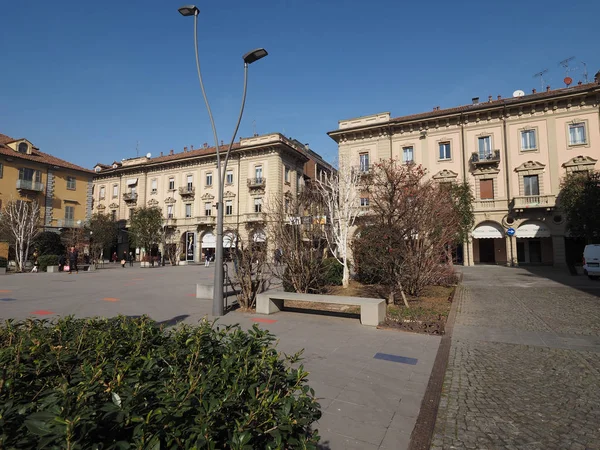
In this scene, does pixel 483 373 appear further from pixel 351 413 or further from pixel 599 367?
pixel 351 413

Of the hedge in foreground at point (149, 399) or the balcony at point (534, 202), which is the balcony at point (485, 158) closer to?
the balcony at point (534, 202)

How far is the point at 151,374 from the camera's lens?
6.93 ft

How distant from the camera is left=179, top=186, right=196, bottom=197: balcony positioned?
44419mm

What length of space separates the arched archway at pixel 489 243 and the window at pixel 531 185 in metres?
3.76

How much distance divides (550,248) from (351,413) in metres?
33.8

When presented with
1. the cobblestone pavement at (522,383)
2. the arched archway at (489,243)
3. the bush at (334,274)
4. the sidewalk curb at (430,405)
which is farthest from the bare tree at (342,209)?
the arched archway at (489,243)

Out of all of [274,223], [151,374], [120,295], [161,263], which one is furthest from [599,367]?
[161,263]

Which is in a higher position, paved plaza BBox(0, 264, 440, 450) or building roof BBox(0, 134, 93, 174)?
building roof BBox(0, 134, 93, 174)

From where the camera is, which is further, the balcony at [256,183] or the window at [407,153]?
the balcony at [256,183]

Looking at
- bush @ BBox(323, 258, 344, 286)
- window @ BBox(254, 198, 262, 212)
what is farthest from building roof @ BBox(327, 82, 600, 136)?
bush @ BBox(323, 258, 344, 286)

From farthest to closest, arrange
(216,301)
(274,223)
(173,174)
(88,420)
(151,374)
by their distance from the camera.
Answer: (173,174) < (274,223) < (216,301) < (151,374) < (88,420)

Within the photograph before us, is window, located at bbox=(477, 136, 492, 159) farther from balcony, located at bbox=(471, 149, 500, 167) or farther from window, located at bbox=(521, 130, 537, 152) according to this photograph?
window, located at bbox=(521, 130, 537, 152)

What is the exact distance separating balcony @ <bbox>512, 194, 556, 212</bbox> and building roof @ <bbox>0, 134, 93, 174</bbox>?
1959 inches

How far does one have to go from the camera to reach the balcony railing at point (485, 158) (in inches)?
1178
